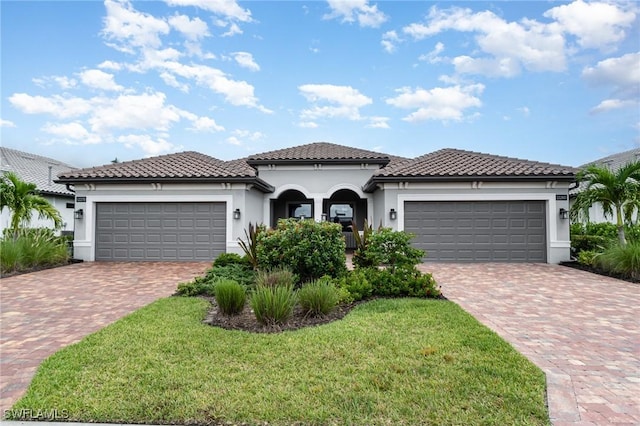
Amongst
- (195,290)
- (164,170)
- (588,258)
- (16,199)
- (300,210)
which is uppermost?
(164,170)

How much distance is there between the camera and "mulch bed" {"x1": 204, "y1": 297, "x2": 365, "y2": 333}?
5.21 metres

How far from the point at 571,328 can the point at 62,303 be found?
9.16 meters

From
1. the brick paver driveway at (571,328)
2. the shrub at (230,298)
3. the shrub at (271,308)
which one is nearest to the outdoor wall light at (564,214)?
the brick paver driveway at (571,328)

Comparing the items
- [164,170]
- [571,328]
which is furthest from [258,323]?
[164,170]

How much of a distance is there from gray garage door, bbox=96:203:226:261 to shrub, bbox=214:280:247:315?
7.84m

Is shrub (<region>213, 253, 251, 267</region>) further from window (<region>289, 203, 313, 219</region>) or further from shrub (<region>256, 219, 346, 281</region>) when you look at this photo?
window (<region>289, 203, 313, 219</region>)

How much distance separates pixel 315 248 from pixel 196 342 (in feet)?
12.0

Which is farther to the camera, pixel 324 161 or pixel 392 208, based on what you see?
pixel 324 161

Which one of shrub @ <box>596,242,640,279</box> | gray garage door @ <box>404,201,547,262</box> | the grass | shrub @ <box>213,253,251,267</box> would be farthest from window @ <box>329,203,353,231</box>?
the grass

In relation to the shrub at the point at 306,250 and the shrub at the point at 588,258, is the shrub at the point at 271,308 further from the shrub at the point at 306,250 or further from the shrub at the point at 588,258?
the shrub at the point at 588,258

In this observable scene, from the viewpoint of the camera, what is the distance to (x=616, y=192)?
11258mm

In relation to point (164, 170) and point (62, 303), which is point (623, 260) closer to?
point (62, 303)

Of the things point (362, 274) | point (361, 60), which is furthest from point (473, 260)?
point (361, 60)

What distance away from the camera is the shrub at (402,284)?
7.24m
